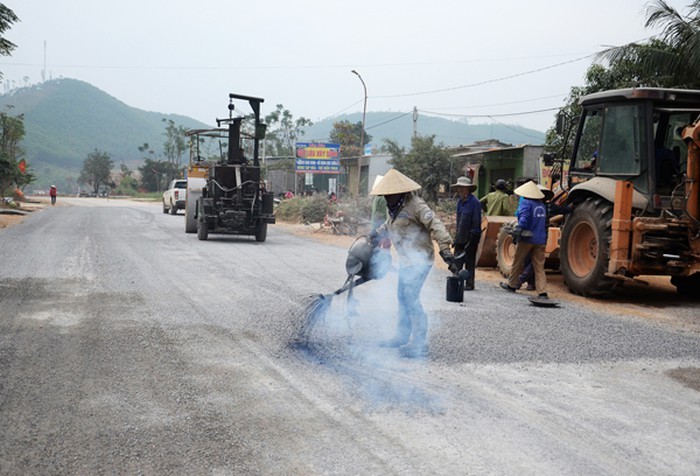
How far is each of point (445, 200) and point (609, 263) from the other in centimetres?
2080

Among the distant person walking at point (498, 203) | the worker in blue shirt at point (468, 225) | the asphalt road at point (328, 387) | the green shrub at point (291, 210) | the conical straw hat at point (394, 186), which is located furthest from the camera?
the green shrub at point (291, 210)

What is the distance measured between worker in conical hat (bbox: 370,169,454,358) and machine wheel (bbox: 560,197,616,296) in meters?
4.50

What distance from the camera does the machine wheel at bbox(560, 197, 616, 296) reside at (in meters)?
9.65

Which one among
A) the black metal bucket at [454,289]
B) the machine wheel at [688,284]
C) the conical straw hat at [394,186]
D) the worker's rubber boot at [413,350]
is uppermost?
the conical straw hat at [394,186]

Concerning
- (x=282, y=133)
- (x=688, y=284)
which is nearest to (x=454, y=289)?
(x=688, y=284)

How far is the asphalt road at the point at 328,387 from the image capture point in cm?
375

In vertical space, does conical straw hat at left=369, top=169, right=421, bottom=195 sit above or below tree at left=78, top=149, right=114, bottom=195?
below

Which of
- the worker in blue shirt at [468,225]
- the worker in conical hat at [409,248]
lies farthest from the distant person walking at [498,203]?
the worker in conical hat at [409,248]

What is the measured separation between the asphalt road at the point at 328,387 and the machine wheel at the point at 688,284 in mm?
1356

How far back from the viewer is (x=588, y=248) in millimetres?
10398

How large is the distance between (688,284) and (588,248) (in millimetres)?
1708

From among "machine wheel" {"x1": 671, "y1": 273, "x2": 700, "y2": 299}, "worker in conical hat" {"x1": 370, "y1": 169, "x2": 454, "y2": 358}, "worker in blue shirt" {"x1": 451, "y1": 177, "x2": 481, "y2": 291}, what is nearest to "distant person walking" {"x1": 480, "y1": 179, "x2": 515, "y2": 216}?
"worker in blue shirt" {"x1": 451, "y1": 177, "x2": 481, "y2": 291}

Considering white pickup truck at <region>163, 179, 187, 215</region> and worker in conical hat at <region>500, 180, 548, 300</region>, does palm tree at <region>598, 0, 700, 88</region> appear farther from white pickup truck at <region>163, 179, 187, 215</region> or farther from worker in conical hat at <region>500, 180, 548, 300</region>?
white pickup truck at <region>163, 179, 187, 215</region>

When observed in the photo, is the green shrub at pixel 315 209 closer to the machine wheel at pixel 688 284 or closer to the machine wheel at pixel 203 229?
the machine wheel at pixel 203 229
